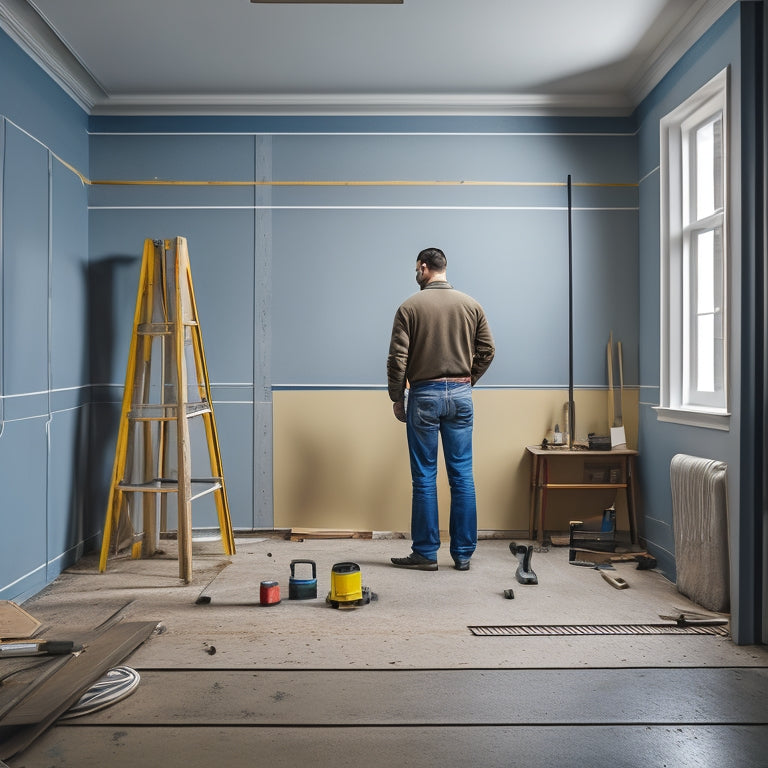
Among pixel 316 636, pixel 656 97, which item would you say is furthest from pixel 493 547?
pixel 656 97

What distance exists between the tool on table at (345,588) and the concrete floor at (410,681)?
44mm

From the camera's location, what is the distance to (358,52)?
4297 millimetres

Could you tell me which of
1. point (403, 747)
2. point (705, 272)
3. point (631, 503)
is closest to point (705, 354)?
point (705, 272)

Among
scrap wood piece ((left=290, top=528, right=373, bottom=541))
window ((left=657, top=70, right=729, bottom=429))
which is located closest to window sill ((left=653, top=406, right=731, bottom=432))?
window ((left=657, top=70, right=729, bottom=429))

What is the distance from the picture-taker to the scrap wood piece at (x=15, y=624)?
119 inches

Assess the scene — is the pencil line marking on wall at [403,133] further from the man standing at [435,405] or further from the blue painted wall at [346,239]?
the man standing at [435,405]

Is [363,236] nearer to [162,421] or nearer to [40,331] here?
[162,421]

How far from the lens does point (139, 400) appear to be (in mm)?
4430

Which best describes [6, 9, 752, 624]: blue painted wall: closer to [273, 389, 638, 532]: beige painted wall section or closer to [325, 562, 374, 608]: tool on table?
[273, 389, 638, 532]: beige painted wall section

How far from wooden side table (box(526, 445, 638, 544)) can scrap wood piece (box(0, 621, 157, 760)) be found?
101 inches

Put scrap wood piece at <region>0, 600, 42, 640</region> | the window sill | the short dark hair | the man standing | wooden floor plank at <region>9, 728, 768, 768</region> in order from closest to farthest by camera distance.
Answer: wooden floor plank at <region>9, 728, 768, 768</region>, scrap wood piece at <region>0, 600, 42, 640</region>, the window sill, the man standing, the short dark hair

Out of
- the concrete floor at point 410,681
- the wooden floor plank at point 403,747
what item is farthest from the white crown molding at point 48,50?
the wooden floor plank at point 403,747

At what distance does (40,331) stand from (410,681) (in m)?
2.74

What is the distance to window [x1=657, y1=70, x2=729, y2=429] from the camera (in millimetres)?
3949
